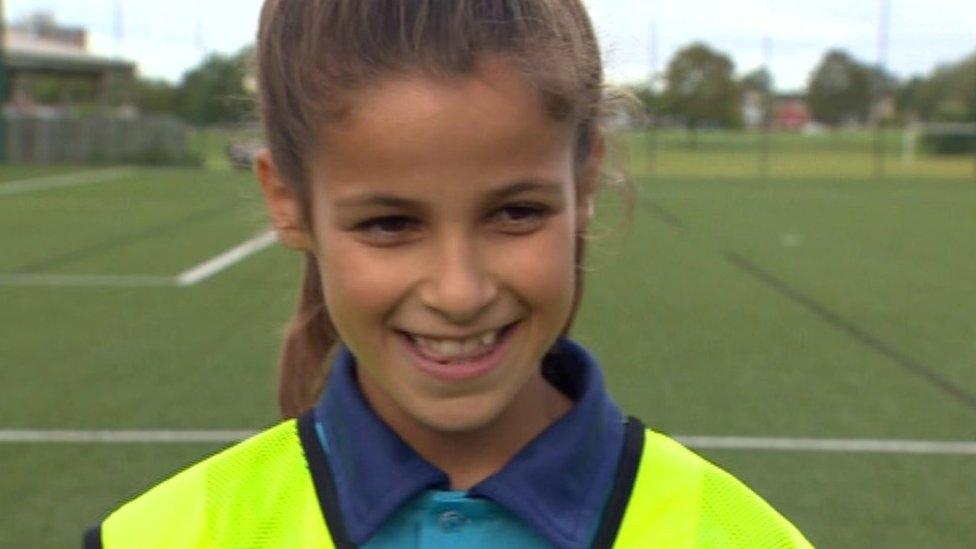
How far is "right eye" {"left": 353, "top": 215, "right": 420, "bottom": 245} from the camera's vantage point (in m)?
1.49

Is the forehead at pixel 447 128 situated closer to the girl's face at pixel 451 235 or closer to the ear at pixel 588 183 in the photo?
the girl's face at pixel 451 235

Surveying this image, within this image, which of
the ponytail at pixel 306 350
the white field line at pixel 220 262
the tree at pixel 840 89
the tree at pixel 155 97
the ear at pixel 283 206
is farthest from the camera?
the tree at pixel 155 97

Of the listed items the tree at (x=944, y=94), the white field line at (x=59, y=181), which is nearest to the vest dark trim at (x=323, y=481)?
the white field line at (x=59, y=181)

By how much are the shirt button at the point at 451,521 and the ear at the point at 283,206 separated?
0.33 meters

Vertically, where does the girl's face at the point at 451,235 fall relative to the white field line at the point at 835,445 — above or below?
above

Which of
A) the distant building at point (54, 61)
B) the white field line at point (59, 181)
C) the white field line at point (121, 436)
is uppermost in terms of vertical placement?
the distant building at point (54, 61)

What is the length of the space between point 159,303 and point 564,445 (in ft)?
27.1

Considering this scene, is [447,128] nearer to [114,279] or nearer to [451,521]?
[451,521]

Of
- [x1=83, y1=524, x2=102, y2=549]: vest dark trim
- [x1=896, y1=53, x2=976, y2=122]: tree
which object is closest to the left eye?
[x1=83, y1=524, x2=102, y2=549]: vest dark trim

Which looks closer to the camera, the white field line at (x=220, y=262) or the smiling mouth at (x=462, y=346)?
the smiling mouth at (x=462, y=346)

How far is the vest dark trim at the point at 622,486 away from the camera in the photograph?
1535 mm

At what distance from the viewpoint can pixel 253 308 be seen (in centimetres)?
941

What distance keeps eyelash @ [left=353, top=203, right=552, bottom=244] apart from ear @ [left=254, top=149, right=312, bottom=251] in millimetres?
167

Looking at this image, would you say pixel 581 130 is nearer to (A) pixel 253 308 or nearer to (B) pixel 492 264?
(B) pixel 492 264
